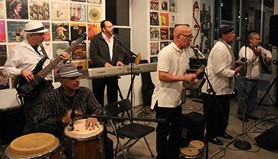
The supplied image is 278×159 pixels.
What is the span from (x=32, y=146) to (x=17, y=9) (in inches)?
96.9

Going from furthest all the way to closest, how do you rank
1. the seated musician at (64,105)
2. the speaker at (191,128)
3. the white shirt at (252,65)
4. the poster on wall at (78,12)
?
the white shirt at (252,65) → the poster on wall at (78,12) → the speaker at (191,128) → the seated musician at (64,105)

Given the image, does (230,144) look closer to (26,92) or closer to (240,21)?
(26,92)

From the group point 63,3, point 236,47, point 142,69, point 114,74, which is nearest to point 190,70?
point 236,47

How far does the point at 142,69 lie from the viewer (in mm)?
3975

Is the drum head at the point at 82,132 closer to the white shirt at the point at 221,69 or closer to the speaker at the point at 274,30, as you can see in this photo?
the white shirt at the point at 221,69

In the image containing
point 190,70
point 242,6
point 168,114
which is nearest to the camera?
point 168,114

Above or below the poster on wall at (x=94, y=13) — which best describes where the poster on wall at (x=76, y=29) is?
below

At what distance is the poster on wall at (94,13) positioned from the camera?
14.8ft

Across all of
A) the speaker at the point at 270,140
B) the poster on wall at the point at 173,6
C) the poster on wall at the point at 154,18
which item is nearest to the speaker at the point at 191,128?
the speaker at the point at 270,140

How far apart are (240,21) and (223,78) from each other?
3688 millimetres

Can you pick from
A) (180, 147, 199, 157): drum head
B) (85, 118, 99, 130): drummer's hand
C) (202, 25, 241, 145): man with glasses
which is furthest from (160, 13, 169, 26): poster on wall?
(85, 118, 99, 130): drummer's hand

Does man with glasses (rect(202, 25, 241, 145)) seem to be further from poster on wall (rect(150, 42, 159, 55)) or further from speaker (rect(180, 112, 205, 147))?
poster on wall (rect(150, 42, 159, 55))

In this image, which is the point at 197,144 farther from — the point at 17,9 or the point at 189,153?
the point at 17,9

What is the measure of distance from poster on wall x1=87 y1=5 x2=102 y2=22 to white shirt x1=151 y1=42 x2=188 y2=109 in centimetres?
221
